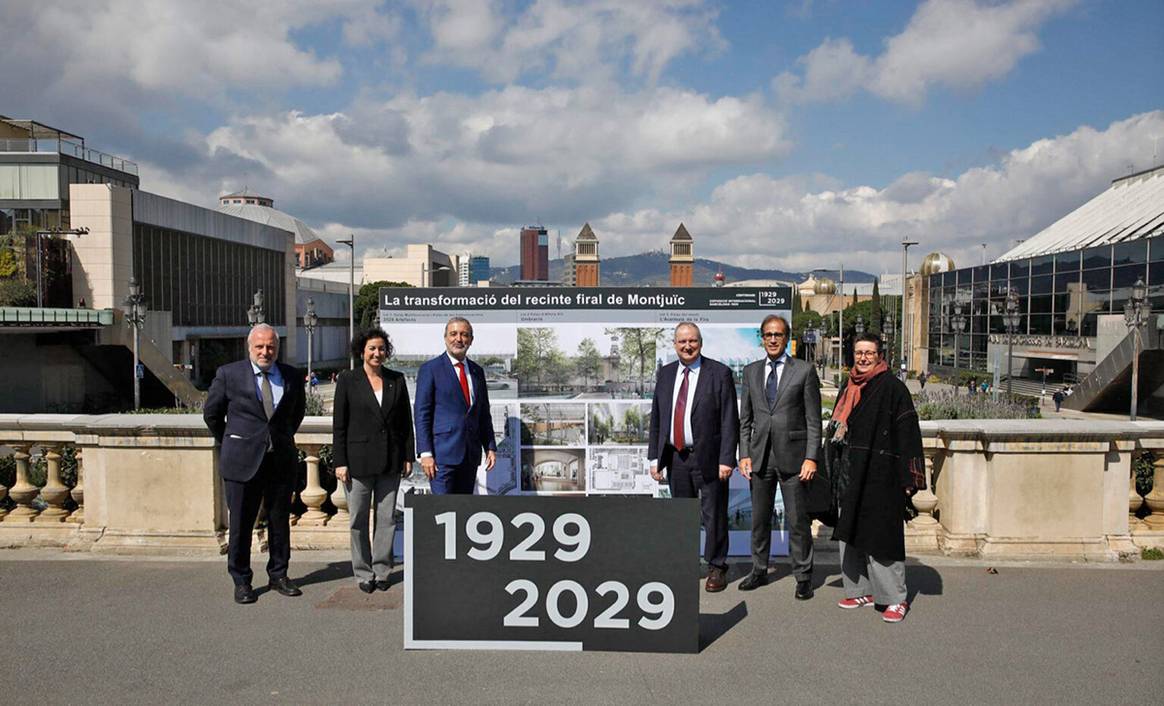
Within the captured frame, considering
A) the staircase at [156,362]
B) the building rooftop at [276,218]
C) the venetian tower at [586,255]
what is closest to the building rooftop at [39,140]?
the staircase at [156,362]

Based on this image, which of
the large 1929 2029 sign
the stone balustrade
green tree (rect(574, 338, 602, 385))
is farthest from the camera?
green tree (rect(574, 338, 602, 385))

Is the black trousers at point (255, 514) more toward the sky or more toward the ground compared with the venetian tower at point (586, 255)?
more toward the ground

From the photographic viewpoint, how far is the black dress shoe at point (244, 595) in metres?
5.50

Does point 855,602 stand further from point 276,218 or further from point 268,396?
point 276,218

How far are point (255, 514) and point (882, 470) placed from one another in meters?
4.23

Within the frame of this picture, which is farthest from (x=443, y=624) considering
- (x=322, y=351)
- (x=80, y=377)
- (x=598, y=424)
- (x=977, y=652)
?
(x=322, y=351)

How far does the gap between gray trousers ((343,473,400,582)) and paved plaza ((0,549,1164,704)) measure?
0.19 m

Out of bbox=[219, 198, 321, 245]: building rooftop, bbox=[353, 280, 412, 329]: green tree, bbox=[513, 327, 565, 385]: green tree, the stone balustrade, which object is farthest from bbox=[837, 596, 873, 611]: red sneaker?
bbox=[219, 198, 321, 245]: building rooftop

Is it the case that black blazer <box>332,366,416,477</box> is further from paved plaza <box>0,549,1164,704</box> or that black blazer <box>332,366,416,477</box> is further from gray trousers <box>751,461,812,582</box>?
gray trousers <box>751,461,812,582</box>

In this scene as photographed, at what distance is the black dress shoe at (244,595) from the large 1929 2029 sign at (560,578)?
4.66ft

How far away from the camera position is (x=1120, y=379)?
39.0 m

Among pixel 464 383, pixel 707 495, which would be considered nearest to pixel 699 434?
pixel 707 495

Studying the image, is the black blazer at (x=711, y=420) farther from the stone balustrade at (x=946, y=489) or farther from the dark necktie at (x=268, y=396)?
the dark necktie at (x=268, y=396)

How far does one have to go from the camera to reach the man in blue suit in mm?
5895
